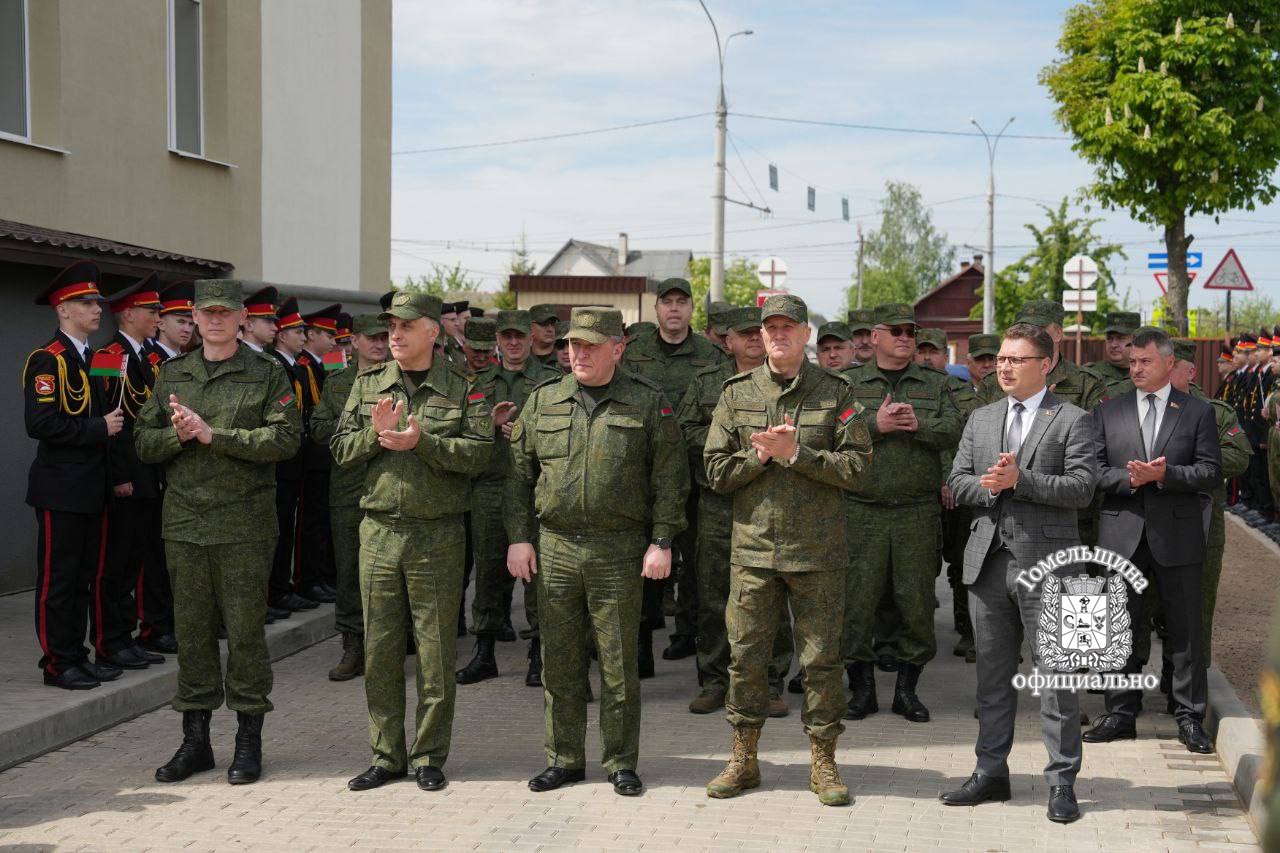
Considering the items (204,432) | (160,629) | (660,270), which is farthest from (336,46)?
(660,270)

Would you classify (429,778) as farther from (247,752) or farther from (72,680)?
(72,680)

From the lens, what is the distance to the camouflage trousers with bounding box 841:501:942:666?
7.45m

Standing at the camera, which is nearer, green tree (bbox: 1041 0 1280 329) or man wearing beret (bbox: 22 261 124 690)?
man wearing beret (bbox: 22 261 124 690)

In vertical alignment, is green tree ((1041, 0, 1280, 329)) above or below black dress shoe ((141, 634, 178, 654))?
above

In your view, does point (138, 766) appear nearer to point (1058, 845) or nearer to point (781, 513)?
point (781, 513)

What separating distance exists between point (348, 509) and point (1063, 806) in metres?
4.97

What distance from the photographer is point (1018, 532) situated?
5.85m

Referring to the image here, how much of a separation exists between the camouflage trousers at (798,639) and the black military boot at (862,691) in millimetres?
1518

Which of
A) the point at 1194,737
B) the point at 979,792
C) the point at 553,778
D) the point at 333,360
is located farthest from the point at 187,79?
the point at 1194,737

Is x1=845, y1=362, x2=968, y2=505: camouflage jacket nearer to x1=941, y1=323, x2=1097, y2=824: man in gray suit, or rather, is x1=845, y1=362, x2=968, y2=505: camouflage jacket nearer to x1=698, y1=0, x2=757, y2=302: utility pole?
x1=941, y1=323, x2=1097, y2=824: man in gray suit

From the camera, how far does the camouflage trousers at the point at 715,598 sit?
7.65 metres

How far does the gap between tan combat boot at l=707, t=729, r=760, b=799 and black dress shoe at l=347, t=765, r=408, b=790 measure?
5.10 ft

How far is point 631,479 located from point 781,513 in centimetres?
75

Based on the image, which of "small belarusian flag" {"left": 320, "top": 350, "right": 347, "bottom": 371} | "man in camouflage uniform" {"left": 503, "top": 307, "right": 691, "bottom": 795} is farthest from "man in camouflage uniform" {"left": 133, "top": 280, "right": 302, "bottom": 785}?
"small belarusian flag" {"left": 320, "top": 350, "right": 347, "bottom": 371}
